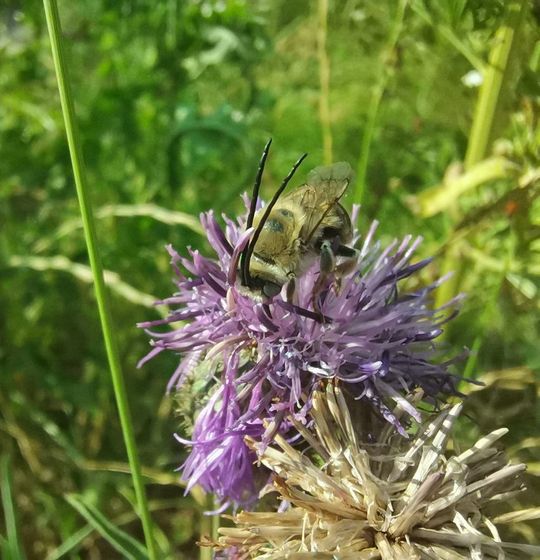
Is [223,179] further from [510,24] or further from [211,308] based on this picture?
[211,308]

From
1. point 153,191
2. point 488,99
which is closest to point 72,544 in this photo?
point 153,191

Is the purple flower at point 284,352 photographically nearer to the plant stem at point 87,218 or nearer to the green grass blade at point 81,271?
the plant stem at point 87,218

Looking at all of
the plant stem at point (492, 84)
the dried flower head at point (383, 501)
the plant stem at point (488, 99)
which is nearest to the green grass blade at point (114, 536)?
the dried flower head at point (383, 501)

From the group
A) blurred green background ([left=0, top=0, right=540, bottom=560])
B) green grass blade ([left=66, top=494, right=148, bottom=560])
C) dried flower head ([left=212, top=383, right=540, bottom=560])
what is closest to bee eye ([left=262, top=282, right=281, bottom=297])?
dried flower head ([left=212, top=383, right=540, bottom=560])

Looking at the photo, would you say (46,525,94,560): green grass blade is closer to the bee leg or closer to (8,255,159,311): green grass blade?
(8,255,159,311): green grass blade

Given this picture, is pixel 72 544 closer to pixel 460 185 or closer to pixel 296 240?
pixel 296 240

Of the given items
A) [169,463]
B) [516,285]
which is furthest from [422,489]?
[169,463]
